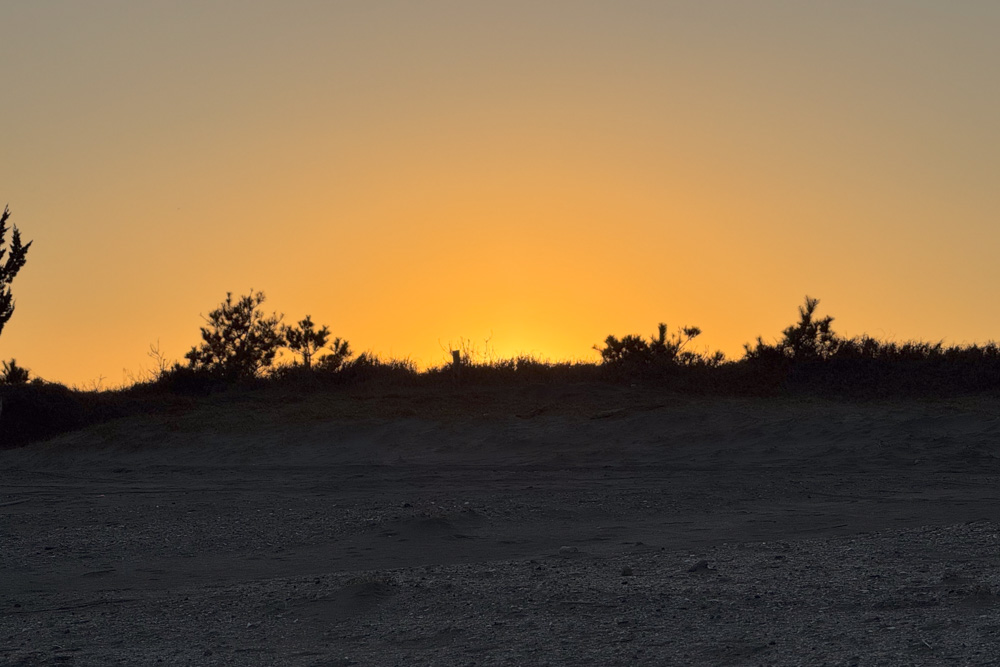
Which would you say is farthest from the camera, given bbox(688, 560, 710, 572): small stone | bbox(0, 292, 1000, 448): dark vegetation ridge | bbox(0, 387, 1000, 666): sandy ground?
bbox(0, 292, 1000, 448): dark vegetation ridge

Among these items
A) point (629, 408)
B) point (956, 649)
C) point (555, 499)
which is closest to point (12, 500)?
point (555, 499)

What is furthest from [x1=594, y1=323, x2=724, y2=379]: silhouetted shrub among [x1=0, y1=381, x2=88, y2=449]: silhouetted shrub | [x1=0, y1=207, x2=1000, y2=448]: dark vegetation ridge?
[x1=0, y1=381, x2=88, y2=449]: silhouetted shrub

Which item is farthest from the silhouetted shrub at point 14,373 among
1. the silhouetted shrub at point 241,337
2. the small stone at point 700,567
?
the small stone at point 700,567

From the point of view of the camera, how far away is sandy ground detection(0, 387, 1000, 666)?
6211 mm

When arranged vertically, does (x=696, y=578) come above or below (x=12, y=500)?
below

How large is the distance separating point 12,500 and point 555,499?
7443mm

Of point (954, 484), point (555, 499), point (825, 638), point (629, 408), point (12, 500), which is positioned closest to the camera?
point (825, 638)

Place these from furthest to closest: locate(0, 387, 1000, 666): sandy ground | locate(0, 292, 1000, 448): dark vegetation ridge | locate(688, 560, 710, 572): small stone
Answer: locate(0, 292, 1000, 448): dark vegetation ridge, locate(688, 560, 710, 572): small stone, locate(0, 387, 1000, 666): sandy ground

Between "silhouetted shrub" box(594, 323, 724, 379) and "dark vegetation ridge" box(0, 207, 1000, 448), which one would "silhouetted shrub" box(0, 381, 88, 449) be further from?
"silhouetted shrub" box(594, 323, 724, 379)

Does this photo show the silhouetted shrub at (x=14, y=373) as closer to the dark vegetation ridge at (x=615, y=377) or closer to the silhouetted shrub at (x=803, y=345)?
the dark vegetation ridge at (x=615, y=377)

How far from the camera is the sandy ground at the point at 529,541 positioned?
20.4ft

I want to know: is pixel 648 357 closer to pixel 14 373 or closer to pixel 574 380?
pixel 574 380

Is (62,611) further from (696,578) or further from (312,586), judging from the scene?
(696,578)

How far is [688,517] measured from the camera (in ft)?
36.5
